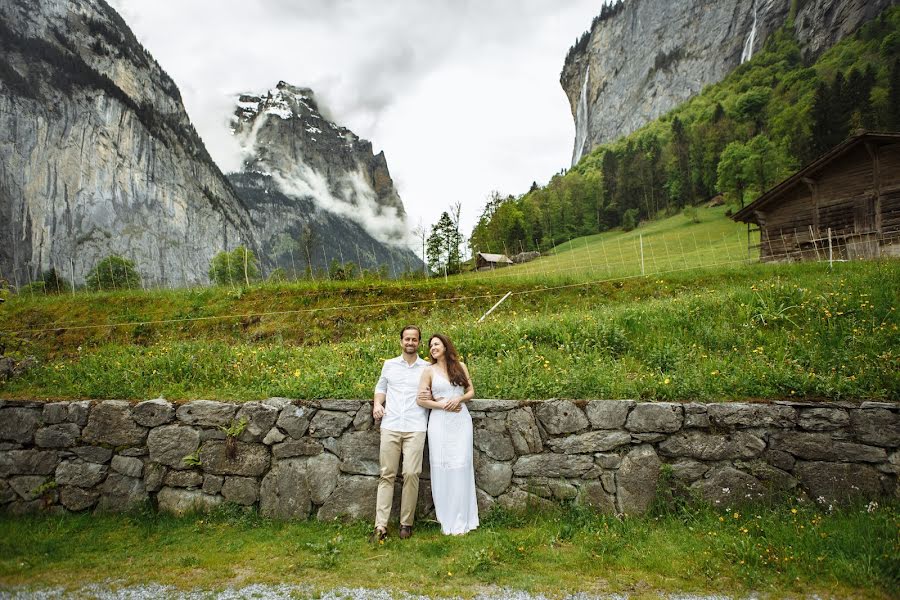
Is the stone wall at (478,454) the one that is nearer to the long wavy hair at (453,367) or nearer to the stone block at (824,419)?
the stone block at (824,419)

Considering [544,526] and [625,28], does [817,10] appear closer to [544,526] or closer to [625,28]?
[625,28]

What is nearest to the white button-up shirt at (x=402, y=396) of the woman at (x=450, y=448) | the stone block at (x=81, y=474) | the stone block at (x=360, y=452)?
the woman at (x=450, y=448)

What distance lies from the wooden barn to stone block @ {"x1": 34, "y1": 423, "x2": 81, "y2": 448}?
2425cm

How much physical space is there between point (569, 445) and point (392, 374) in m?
2.35

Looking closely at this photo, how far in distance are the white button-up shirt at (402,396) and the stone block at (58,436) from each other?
14.7 feet

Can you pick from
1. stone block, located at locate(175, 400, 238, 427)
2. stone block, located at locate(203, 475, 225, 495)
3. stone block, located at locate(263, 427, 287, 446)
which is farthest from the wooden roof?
stone block, located at locate(203, 475, 225, 495)

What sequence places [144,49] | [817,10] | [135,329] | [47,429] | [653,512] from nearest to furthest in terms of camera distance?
1. [653,512]
2. [47,429]
3. [135,329]
4. [817,10]
5. [144,49]

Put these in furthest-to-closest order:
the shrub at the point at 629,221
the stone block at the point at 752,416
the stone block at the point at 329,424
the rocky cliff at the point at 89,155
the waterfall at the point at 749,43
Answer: the waterfall at the point at 749,43 < the rocky cliff at the point at 89,155 < the shrub at the point at 629,221 < the stone block at the point at 329,424 < the stone block at the point at 752,416

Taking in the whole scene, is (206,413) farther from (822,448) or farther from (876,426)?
(876,426)

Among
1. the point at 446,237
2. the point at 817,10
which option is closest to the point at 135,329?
the point at 446,237

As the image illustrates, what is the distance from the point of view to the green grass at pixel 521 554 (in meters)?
4.02

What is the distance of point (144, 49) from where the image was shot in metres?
108

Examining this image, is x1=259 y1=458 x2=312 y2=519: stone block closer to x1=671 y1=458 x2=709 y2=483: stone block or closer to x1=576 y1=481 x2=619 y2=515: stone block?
x1=576 y1=481 x2=619 y2=515: stone block

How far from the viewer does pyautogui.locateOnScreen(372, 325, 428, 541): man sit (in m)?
5.11
